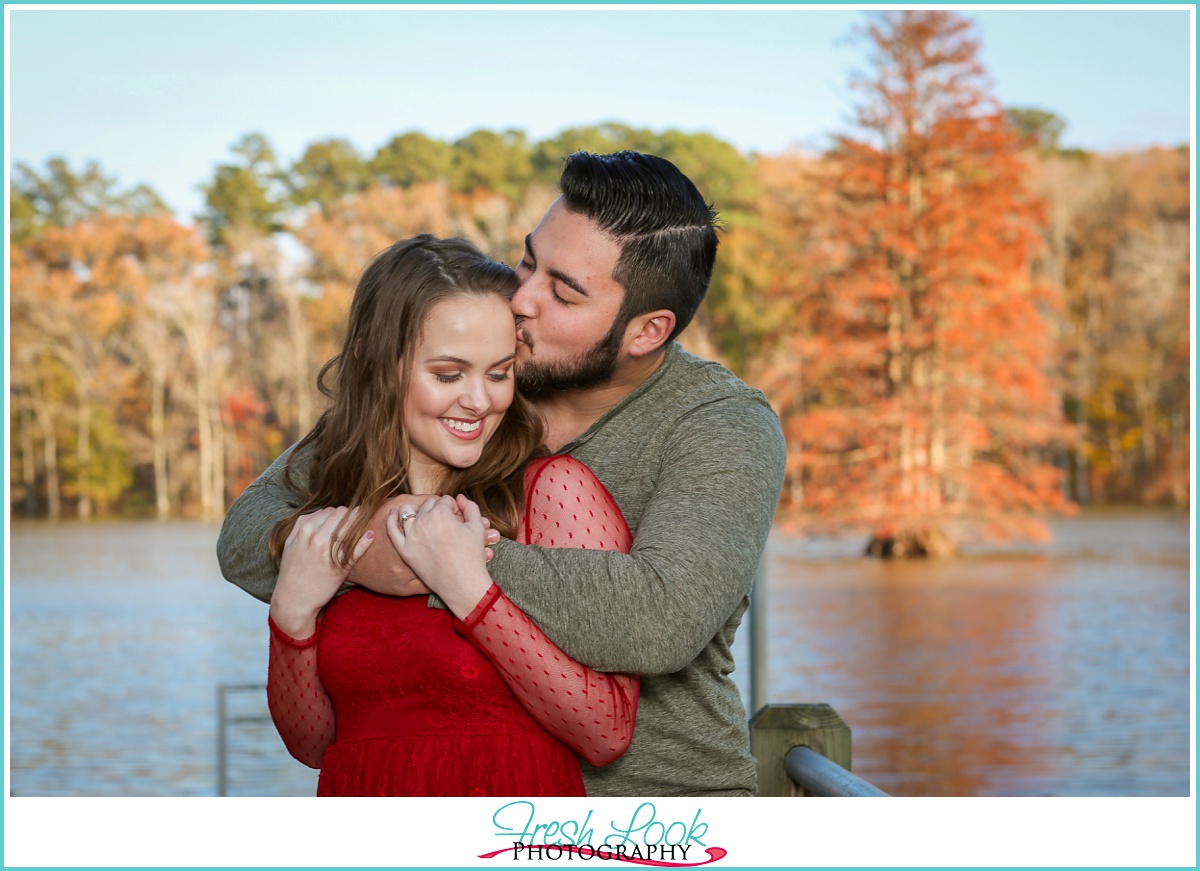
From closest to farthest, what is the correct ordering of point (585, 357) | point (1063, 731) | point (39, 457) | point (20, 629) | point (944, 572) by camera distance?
point (585, 357)
point (1063, 731)
point (20, 629)
point (944, 572)
point (39, 457)

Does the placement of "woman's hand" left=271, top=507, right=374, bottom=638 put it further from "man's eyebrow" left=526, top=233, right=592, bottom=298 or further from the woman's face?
"man's eyebrow" left=526, top=233, right=592, bottom=298

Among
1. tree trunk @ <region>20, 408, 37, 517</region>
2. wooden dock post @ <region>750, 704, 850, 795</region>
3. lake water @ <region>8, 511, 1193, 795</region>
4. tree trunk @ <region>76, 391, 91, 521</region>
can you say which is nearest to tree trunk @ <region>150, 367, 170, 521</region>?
tree trunk @ <region>76, 391, 91, 521</region>

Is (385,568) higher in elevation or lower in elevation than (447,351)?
lower

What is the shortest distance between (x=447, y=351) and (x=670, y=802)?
2.20ft

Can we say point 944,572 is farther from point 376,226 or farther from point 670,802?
point 670,802

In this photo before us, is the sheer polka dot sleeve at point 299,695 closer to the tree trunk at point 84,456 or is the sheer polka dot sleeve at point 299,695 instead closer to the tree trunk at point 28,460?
the tree trunk at point 84,456

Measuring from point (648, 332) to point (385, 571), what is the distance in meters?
0.56

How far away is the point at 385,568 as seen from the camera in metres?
1.72

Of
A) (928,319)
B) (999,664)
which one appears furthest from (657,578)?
(928,319)

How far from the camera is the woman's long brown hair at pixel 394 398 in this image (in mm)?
1824

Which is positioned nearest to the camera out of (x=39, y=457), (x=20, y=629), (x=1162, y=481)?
(x=20, y=629)

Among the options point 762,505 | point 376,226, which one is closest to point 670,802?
point 762,505

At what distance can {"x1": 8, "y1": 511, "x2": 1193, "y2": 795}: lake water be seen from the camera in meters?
11.1

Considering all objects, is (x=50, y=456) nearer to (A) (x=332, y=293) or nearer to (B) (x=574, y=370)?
(A) (x=332, y=293)
